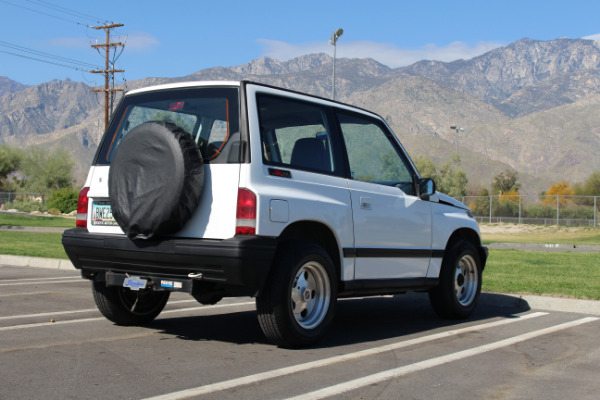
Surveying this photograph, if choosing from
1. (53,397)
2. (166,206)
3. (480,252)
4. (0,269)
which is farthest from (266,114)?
(0,269)

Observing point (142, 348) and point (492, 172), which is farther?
point (492, 172)

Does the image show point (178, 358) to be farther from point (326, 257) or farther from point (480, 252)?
point (480, 252)

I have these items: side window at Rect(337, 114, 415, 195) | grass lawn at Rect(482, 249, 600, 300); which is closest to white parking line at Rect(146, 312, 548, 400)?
side window at Rect(337, 114, 415, 195)

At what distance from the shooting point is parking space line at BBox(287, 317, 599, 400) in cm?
473

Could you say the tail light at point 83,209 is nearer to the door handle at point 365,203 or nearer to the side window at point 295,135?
the side window at point 295,135

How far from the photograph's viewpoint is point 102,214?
641 centimetres

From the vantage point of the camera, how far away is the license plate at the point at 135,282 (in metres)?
6.05

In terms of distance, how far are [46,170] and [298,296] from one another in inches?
3155

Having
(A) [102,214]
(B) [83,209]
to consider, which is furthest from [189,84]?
(B) [83,209]

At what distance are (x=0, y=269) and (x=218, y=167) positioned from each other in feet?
30.0

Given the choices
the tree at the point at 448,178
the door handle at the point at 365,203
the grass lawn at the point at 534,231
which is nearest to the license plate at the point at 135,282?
the door handle at the point at 365,203

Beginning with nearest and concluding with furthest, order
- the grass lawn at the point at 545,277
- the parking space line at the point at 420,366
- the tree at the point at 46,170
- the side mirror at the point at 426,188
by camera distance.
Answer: the parking space line at the point at 420,366, the side mirror at the point at 426,188, the grass lawn at the point at 545,277, the tree at the point at 46,170

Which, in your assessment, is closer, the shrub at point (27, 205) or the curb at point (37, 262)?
the curb at point (37, 262)

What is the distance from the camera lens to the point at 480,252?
866cm
